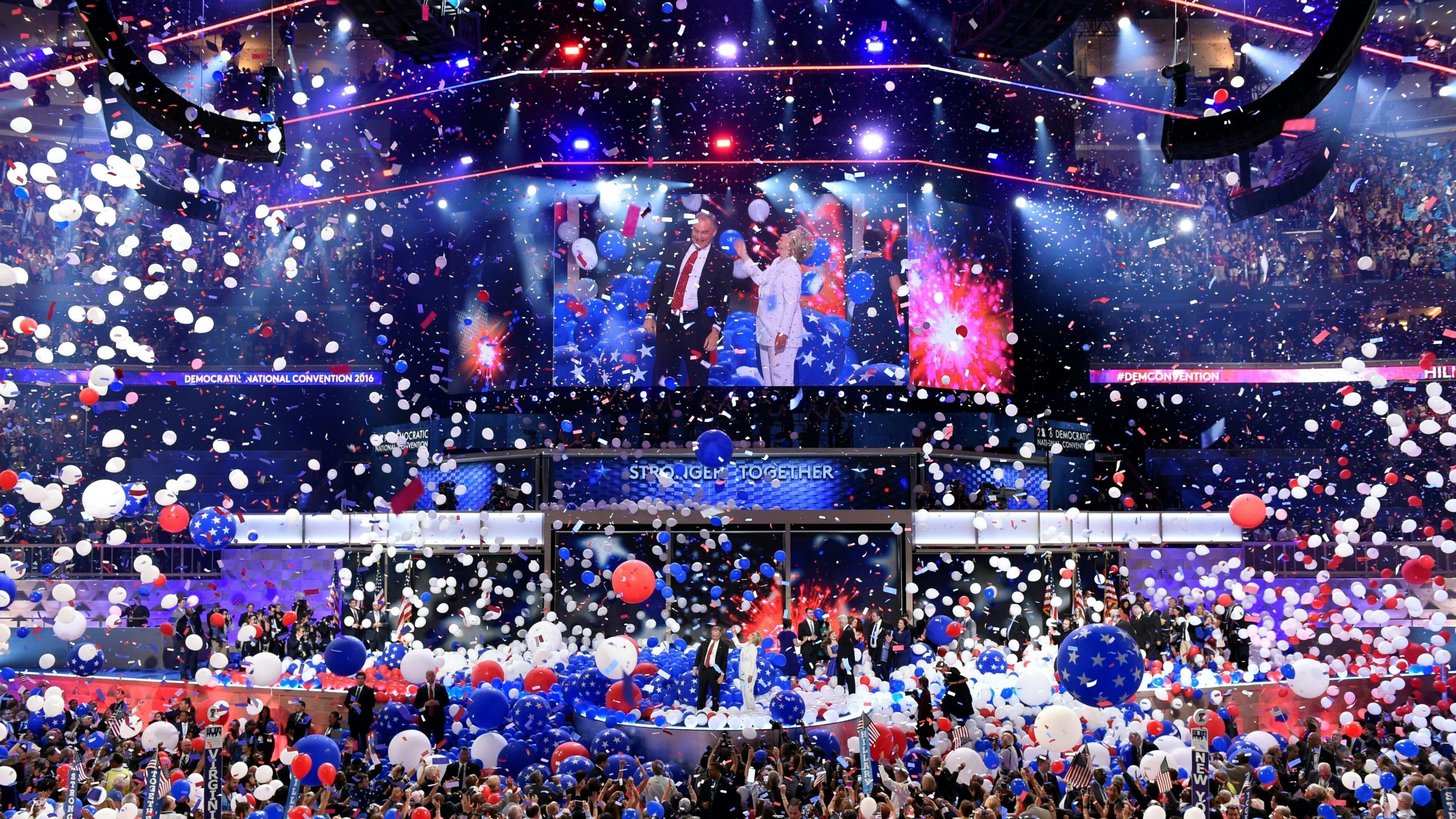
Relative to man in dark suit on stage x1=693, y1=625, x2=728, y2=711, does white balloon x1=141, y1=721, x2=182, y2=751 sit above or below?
below

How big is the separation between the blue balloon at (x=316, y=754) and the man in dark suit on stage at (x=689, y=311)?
1119 cm

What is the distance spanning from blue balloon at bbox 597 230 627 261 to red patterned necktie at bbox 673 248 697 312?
1095 mm

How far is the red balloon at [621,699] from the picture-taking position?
40.6 ft

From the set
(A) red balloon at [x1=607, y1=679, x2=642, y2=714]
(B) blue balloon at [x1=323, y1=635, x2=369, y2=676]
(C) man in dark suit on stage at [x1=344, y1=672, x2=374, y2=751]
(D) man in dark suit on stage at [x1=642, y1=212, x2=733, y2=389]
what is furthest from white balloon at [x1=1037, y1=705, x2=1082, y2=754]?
(D) man in dark suit on stage at [x1=642, y1=212, x2=733, y2=389]

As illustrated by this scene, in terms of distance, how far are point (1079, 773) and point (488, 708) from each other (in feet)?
18.1

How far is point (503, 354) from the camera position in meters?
20.8

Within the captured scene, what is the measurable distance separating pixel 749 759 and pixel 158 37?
1561cm

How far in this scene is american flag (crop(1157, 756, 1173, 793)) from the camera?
876 centimetres

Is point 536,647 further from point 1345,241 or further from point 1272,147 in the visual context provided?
point 1345,241

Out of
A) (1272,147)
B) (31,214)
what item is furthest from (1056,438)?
(31,214)

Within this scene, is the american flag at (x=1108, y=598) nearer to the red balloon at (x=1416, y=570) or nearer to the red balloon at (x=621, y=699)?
the red balloon at (x=1416, y=570)

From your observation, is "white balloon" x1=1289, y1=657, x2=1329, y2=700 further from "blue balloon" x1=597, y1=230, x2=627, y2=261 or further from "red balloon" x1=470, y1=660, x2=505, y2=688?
"blue balloon" x1=597, y1=230, x2=627, y2=261

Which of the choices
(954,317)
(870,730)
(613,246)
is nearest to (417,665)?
(870,730)

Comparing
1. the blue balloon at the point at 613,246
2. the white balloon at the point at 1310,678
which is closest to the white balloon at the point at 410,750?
the white balloon at the point at 1310,678
